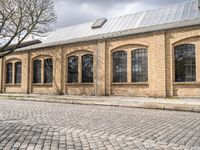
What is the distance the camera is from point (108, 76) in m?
23.7

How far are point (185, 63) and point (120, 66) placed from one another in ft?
18.4

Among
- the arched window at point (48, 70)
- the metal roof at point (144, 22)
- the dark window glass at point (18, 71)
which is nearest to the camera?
the metal roof at point (144, 22)

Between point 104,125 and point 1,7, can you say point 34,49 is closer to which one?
point 1,7

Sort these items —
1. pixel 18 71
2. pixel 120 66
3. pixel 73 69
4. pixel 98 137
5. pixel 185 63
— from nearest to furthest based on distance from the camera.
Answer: pixel 98 137 < pixel 185 63 < pixel 120 66 < pixel 73 69 < pixel 18 71

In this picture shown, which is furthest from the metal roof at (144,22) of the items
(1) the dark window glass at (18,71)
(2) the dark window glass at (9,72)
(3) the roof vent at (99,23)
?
(2) the dark window glass at (9,72)

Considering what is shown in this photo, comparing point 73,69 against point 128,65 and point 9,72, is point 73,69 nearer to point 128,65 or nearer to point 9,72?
point 128,65

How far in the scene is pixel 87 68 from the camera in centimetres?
2548

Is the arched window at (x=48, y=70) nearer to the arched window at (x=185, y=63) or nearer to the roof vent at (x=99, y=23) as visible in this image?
the roof vent at (x=99, y=23)

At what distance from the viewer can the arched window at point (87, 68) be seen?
82.5 feet

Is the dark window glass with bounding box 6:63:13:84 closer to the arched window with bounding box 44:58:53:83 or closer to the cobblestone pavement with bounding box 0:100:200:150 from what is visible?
the arched window with bounding box 44:58:53:83

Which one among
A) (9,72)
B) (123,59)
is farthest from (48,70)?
(123,59)

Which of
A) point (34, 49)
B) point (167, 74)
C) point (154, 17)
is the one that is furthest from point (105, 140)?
point (34, 49)

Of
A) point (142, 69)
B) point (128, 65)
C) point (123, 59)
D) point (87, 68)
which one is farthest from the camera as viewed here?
point (87, 68)

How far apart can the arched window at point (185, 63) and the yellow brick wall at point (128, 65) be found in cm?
33
